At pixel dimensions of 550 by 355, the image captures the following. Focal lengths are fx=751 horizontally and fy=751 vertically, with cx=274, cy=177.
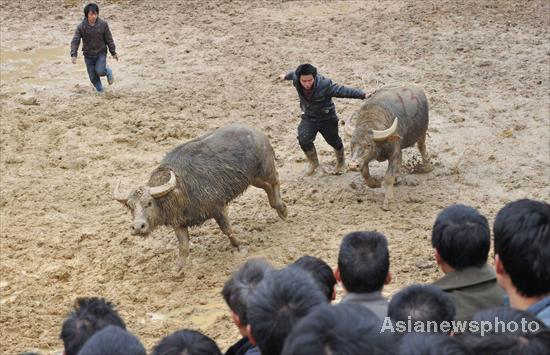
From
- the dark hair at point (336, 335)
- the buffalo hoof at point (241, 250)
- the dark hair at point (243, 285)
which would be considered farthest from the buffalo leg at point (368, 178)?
the dark hair at point (336, 335)

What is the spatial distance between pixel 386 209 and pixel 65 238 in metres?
3.62

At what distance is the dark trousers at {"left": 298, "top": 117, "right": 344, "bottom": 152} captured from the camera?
9070 mm

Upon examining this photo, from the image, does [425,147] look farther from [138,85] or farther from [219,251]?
[138,85]

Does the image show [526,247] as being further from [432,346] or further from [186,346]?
[186,346]

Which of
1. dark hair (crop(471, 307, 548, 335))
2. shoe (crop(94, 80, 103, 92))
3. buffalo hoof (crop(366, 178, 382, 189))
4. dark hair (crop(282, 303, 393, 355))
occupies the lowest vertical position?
buffalo hoof (crop(366, 178, 382, 189))

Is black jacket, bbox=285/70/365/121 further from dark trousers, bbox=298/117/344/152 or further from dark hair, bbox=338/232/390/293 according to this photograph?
dark hair, bbox=338/232/390/293

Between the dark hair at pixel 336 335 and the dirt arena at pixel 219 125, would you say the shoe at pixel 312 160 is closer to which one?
the dirt arena at pixel 219 125

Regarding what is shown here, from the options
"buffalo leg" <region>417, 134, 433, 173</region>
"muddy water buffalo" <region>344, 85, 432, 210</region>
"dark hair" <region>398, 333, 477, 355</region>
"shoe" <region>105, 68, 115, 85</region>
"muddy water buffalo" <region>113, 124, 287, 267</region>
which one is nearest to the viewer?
"dark hair" <region>398, 333, 477, 355</region>

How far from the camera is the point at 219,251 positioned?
8.12 m

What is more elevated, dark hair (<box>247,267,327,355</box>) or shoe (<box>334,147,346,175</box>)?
dark hair (<box>247,267,327,355</box>)

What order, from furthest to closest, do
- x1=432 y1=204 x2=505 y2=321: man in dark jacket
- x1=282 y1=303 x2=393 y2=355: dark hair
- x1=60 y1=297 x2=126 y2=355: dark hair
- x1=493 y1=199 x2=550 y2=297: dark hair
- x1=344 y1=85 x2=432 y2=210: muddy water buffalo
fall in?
x1=344 y1=85 x2=432 y2=210: muddy water buffalo → x1=432 y1=204 x2=505 y2=321: man in dark jacket → x1=60 y1=297 x2=126 y2=355: dark hair → x1=493 y1=199 x2=550 y2=297: dark hair → x1=282 y1=303 x2=393 y2=355: dark hair

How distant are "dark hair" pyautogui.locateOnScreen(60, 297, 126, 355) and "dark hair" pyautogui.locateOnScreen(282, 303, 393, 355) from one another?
135cm

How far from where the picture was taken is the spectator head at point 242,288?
12.2 ft

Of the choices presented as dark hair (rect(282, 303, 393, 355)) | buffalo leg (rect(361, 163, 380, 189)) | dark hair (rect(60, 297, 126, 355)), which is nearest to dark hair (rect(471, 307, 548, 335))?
dark hair (rect(282, 303, 393, 355))
